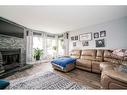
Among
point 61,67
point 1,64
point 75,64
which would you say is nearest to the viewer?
point 1,64

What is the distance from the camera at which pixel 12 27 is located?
346cm

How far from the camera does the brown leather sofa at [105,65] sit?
148cm

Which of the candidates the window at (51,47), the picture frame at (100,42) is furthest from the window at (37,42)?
the picture frame at (100,42)

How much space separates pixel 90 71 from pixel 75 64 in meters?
0.77

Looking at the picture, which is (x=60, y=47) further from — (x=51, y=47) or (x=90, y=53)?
(x=90, y=53)

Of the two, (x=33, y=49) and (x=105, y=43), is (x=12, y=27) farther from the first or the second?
(x=105, y=43)

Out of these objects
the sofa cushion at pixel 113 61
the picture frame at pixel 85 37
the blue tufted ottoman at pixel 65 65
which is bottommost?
the blue tufted ottoman at pixel 65 65

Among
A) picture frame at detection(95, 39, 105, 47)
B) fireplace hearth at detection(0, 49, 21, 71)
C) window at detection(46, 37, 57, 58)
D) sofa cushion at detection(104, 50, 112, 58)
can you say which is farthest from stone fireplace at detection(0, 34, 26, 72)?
sofa cushion at detection(104, 50, 112, 58)

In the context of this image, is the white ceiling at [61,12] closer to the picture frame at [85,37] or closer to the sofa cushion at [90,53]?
the picture frame at [85,37]

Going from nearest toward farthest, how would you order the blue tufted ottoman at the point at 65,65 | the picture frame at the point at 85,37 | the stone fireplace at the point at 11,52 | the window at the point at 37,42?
the stone fireplace at the point at 11,52
the blue tufted ottoman at the point at 65,65
the picture frame at the point at 85,37
the window at the point at 37,42

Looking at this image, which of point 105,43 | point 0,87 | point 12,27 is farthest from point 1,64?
point 105,43

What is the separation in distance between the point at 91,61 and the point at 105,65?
2.69ft

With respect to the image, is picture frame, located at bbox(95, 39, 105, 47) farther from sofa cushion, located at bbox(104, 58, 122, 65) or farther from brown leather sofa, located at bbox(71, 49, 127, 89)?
sofa cushion, located at bbox(104, 58, 122, 65)

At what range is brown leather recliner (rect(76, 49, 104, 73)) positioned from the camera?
3.07 meters
